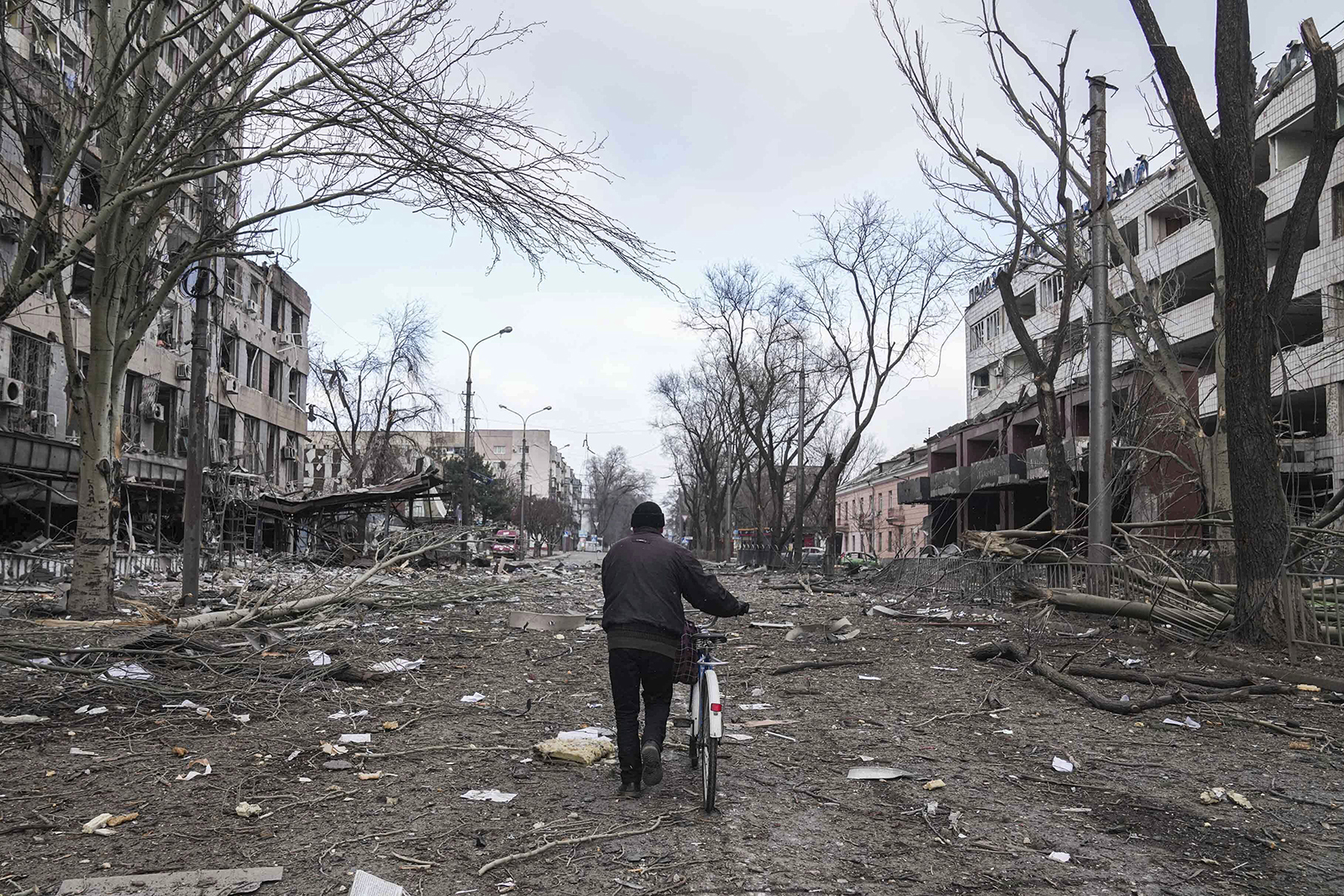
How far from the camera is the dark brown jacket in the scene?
521 cm

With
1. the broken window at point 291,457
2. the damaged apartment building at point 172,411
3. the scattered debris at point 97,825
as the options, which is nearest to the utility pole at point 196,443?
the damaged apartment building at point 172,411

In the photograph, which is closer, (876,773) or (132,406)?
(876,773)

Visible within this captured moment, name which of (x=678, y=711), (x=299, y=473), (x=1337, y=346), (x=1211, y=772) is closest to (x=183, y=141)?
(x=678, y=711)

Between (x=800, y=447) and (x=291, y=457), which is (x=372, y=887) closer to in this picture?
(x=800, y=447)

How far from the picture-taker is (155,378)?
28969mm

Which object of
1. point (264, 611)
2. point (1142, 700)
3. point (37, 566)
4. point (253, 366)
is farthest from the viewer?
point (253, 366)

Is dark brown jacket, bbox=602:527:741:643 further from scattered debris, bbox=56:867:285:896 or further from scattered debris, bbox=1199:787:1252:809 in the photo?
Result: scattered debris, bbox=1199:787:1252:809

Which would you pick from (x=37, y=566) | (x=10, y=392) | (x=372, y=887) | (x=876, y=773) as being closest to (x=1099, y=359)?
(x=876, y=773)

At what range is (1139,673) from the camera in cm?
906

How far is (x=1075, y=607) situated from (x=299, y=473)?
39320 millimetres

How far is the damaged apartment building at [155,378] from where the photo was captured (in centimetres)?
1481

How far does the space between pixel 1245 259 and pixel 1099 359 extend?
141 inches

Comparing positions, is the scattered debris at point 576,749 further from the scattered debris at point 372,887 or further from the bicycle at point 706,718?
the scattered debris at point 372,887

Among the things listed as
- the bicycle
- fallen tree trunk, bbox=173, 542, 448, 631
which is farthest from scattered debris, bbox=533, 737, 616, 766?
fallen tree trunk, bbox=173, 542, 448, 631
